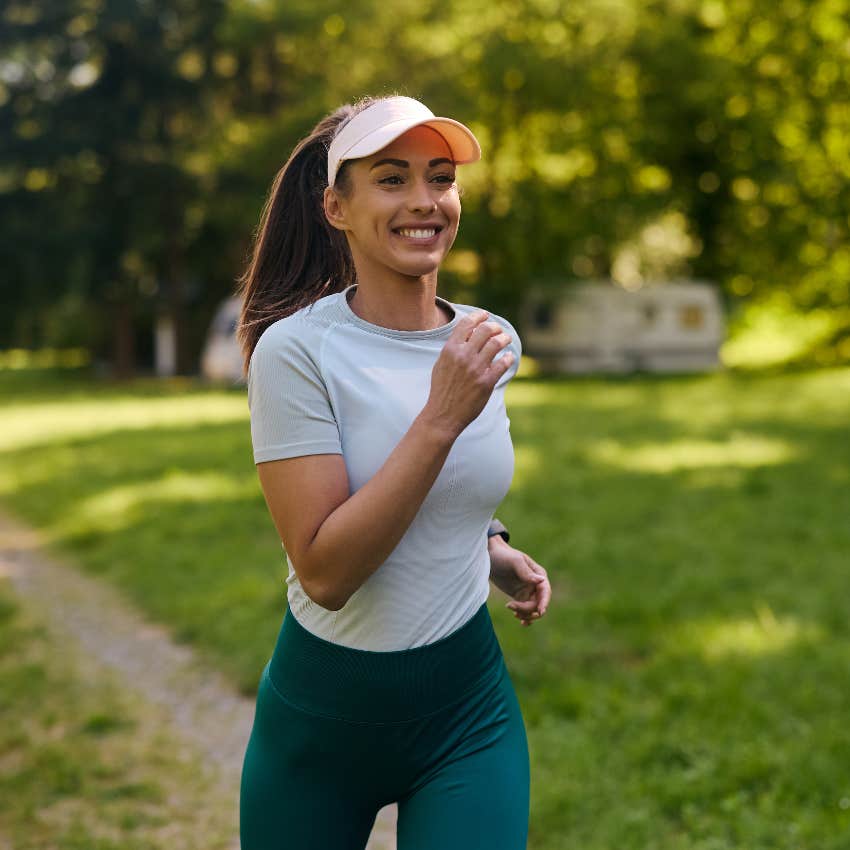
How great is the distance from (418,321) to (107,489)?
9957mm

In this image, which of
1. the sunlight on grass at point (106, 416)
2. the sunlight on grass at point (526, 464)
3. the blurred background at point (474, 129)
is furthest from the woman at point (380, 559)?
the blurred background at point (474, 129)

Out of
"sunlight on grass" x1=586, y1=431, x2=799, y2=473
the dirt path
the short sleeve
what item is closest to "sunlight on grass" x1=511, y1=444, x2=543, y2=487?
"sunlight on grass" x1=586, y1=431, x2=799, y2=473

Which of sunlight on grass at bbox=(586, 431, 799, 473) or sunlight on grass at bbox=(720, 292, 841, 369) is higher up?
sunlight on grass at bbox=(586, 431, 799, 473)

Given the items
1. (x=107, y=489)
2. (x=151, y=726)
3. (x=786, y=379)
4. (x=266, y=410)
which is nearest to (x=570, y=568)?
(x=151, y=726)

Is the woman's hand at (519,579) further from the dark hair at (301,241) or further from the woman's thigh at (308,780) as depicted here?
the dark hair at (301,241)

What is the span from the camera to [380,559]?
1.89 metres

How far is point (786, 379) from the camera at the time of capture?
2506 cm

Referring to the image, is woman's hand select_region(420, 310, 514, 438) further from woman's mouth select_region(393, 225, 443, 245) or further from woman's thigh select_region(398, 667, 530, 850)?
woman's thigh select_region(398, 667, 530, 850)

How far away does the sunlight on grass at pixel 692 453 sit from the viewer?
12039 mm

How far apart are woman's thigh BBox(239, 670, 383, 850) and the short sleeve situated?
0.54m

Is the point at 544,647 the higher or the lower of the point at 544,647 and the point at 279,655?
the lower

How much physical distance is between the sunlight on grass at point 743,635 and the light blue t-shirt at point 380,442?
4.18m

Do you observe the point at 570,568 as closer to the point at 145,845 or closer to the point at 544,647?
A: the point at 544,647

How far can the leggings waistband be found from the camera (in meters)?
2.06
